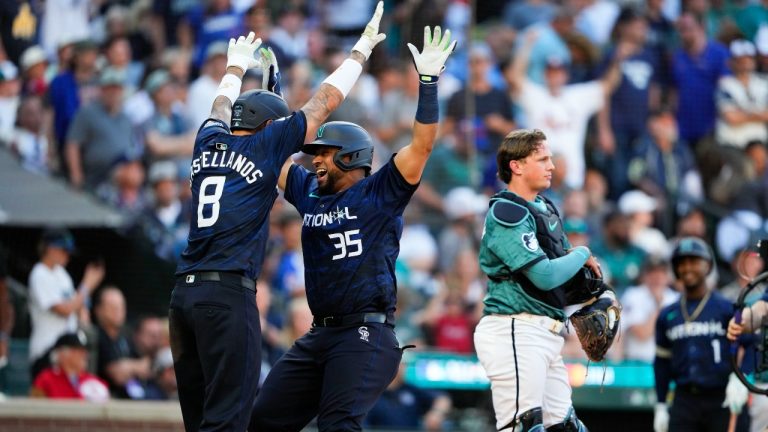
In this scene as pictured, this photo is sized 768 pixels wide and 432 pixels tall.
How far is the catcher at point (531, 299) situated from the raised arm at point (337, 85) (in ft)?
3.03

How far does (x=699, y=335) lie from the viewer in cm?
855

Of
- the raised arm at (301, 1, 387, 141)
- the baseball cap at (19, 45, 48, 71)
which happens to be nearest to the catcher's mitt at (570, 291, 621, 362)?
the raised arm at (301, 1, 387, 141)

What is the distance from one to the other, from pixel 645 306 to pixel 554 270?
594 cm

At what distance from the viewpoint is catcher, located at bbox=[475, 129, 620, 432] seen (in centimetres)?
677

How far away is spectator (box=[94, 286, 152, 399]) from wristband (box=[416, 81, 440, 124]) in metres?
5.66

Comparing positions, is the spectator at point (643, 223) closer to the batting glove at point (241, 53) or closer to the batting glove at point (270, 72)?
the batting glove at point (270, 72)

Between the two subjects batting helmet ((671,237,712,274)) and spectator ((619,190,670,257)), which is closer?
batting helmet ((671,237,712,274))

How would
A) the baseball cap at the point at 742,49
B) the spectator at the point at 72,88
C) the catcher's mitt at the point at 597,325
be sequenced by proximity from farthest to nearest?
the baseball cap at the point at 742,49 < the spectator at the point at 72,88 < the catcher's mitt at the point at 597,325

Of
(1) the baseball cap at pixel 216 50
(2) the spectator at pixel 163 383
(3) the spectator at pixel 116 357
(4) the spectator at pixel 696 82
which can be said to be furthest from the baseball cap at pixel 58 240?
(4) the spectator at pixel 696 82

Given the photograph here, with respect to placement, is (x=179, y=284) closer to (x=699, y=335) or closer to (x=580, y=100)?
(x=699, y=335)

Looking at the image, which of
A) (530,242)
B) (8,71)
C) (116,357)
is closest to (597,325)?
(530,242)

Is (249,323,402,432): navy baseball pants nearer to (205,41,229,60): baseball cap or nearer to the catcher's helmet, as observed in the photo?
the catcher's helmet

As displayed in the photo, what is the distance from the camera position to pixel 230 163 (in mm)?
6637

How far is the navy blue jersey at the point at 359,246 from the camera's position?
671cm
